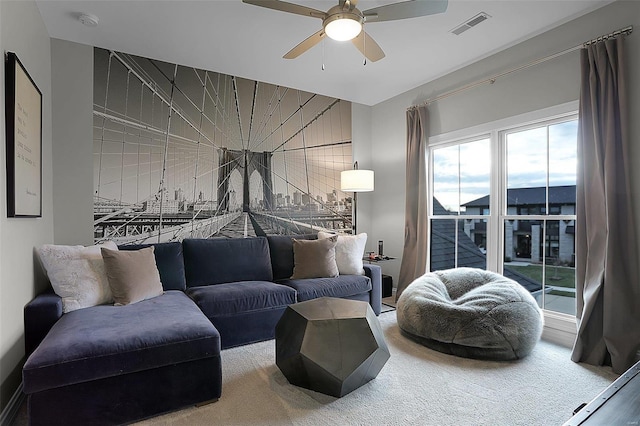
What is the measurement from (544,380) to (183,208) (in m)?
3.58

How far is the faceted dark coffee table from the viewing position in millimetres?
2107

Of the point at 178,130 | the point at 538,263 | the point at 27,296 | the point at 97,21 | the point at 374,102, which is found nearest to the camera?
the point at 27,296

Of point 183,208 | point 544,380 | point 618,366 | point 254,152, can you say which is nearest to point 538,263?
point 618,366

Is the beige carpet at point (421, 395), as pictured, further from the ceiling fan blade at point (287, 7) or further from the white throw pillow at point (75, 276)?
the ceiling fan blade at point (287, 7)

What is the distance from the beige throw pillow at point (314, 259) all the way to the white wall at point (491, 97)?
1.37 m

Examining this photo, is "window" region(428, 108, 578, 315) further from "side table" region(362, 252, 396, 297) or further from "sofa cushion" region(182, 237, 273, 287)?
"sofa cushion" region(182, 237, 273, 287)

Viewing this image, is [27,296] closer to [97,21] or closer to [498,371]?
[97,21]

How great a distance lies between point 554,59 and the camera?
3.11 metres

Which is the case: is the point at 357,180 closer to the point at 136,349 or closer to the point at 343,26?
the point at 343,26

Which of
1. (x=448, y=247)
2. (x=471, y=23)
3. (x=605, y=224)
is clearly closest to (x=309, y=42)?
(x=471, y=23)

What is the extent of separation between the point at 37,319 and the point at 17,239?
539 mm

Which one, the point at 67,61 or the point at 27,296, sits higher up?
the point at 67,61

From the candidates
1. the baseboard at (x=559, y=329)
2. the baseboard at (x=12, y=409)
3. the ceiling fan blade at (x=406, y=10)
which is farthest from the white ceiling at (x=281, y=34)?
the baseboard at (x=12, y=409)

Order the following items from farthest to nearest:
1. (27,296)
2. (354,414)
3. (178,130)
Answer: (178,130) < (27,296) < (354,414)
